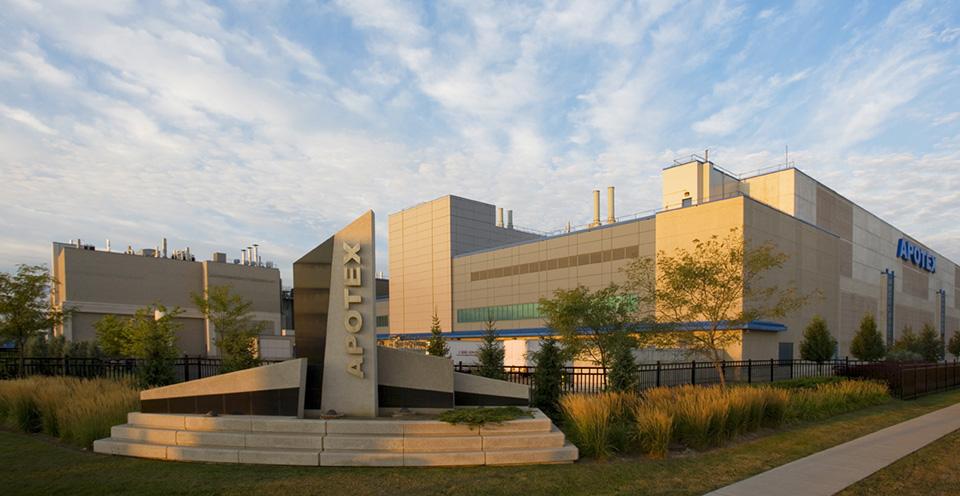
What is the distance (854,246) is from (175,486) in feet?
211

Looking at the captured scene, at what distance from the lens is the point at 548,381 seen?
12.8 meters

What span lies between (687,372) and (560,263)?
25.5 meters

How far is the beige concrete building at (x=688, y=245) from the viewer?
40562 millimetres

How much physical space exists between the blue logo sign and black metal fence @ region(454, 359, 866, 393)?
42409 millimetres

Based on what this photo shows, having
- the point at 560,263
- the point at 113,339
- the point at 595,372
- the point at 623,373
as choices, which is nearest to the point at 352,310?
the point at 623,373

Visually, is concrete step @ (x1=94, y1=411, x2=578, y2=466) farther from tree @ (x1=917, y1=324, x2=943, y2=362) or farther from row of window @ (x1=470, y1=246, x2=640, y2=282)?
tree @ (x1=917, y1=324, x2=943, y2=362)

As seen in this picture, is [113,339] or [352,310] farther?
[113,339]

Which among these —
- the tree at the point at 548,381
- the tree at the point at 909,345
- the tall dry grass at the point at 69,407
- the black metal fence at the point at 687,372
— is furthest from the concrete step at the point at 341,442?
the tree at the point at 909,345

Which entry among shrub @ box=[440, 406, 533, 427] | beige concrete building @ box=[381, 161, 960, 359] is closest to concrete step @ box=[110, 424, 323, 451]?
shrub @ box=[440, 406, 533, 427]

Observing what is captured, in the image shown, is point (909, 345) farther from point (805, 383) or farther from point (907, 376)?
point (805, 383)

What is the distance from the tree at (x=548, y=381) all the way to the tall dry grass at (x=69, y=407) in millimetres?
9022

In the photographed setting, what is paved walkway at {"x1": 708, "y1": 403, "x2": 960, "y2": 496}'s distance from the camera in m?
7.52

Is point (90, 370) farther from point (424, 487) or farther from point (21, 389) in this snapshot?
point (424, 487)

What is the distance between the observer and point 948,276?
81250mm
